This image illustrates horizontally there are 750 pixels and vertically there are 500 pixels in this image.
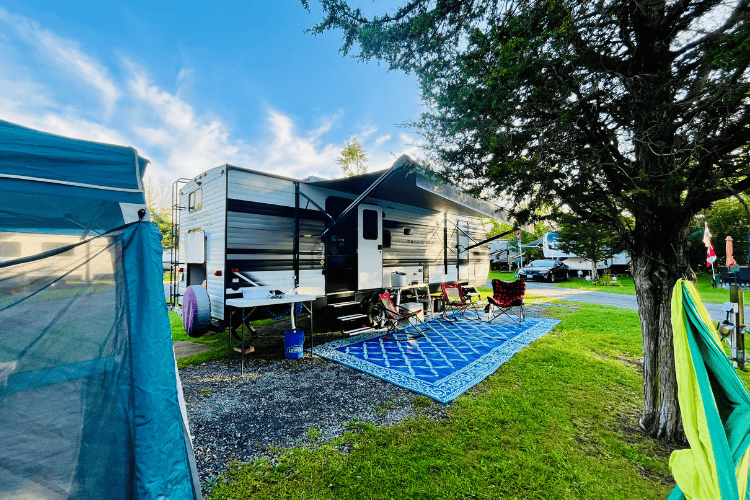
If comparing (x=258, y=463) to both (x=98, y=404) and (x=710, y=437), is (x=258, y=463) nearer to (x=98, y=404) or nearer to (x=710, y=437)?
(x=98, y=404)

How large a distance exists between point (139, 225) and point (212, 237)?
369 centimetres

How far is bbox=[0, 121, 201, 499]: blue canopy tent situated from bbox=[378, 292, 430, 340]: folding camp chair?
4.59m

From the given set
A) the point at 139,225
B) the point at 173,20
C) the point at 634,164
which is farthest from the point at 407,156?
the point at 173,20

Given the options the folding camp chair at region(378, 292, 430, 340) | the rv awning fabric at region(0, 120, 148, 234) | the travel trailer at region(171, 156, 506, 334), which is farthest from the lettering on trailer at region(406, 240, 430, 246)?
the rv awning fabric at region(0, 120, 148, 234)

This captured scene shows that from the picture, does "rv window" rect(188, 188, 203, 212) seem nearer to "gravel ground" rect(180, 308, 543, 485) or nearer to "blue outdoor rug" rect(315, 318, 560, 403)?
"gravel ground" rect(180, 308, 543, 485)

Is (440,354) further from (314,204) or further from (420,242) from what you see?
(420,242)

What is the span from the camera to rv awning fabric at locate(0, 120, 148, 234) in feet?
5.13

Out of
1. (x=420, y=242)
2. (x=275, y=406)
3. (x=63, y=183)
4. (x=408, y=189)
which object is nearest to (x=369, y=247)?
(x=408, y=189)

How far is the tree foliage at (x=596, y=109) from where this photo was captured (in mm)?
2055

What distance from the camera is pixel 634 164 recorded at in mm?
2604

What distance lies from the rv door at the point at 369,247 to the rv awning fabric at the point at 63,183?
494 cm

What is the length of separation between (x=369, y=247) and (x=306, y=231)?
160cm

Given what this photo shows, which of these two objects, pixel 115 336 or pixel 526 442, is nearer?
pixel 115 336

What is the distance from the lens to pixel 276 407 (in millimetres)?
3432
